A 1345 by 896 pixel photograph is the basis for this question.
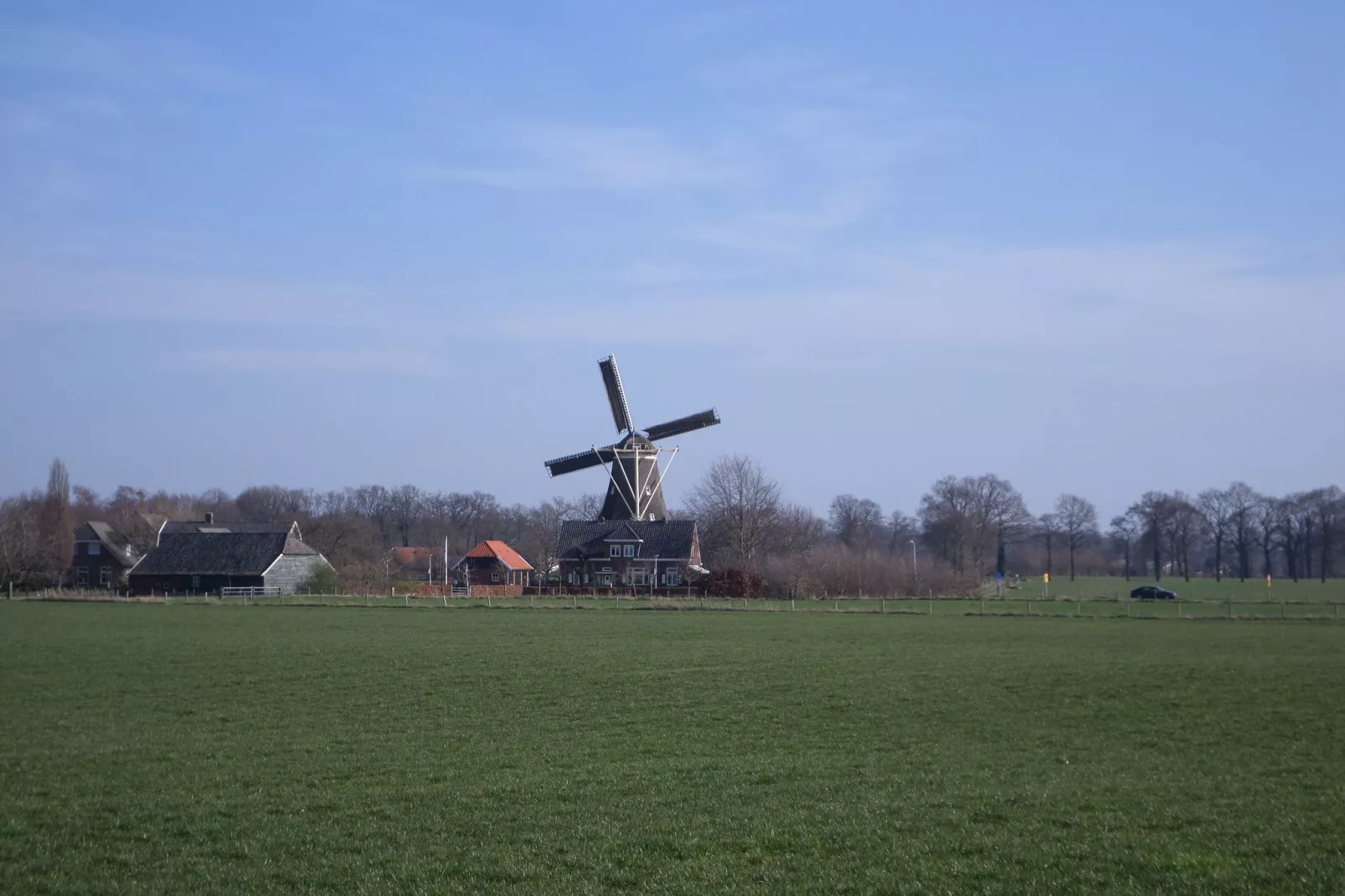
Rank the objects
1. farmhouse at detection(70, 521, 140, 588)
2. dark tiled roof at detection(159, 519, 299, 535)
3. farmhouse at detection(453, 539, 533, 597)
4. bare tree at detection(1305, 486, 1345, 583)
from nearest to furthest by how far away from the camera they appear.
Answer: farmhouse at detection(453, 539, 533, 597) → farmhouse at detection(70, 521, 140, 588) → dark tiled roof at detection(159, 519, 299, 535) → bare tree at detection(1305, 486, 1345, 583)

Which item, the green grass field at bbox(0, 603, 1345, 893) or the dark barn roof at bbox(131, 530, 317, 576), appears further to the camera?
the dark barn roof at bbox(131, 530, 317, 576)

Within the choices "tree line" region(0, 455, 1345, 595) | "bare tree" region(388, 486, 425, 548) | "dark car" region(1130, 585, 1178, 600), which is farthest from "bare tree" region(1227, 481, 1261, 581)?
"bare tree" region(388, 486, 425, 548)

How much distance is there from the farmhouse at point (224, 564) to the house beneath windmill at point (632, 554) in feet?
59.5

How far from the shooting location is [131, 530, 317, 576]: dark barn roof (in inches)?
3278

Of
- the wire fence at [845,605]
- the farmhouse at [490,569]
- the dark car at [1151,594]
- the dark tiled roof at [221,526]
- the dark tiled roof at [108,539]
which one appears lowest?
the dark car at [1151,594]

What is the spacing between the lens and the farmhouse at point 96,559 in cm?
9900

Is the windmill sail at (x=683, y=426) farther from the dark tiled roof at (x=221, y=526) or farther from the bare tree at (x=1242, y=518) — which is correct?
the bare tree at (x=1242, y=518)

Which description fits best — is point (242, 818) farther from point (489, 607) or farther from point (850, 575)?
point (850, 575)

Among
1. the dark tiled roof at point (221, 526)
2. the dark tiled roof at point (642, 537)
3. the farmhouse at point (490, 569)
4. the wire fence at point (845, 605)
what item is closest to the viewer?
the wire fence at point (845, 605)

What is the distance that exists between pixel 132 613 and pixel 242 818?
151 ft

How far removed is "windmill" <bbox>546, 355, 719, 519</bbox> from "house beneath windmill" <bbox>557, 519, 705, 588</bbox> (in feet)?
4.27

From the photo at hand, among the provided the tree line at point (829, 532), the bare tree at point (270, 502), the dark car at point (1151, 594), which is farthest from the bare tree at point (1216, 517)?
the bare tree at point (270, 502)

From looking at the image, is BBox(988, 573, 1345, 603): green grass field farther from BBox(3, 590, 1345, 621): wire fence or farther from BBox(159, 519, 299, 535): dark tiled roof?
BBox(159, 519, 299, 535): dark tiled roof

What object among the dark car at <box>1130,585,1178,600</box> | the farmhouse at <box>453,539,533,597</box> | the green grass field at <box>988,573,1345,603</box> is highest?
the farmhouse at <box>453,539,533,597</box>
